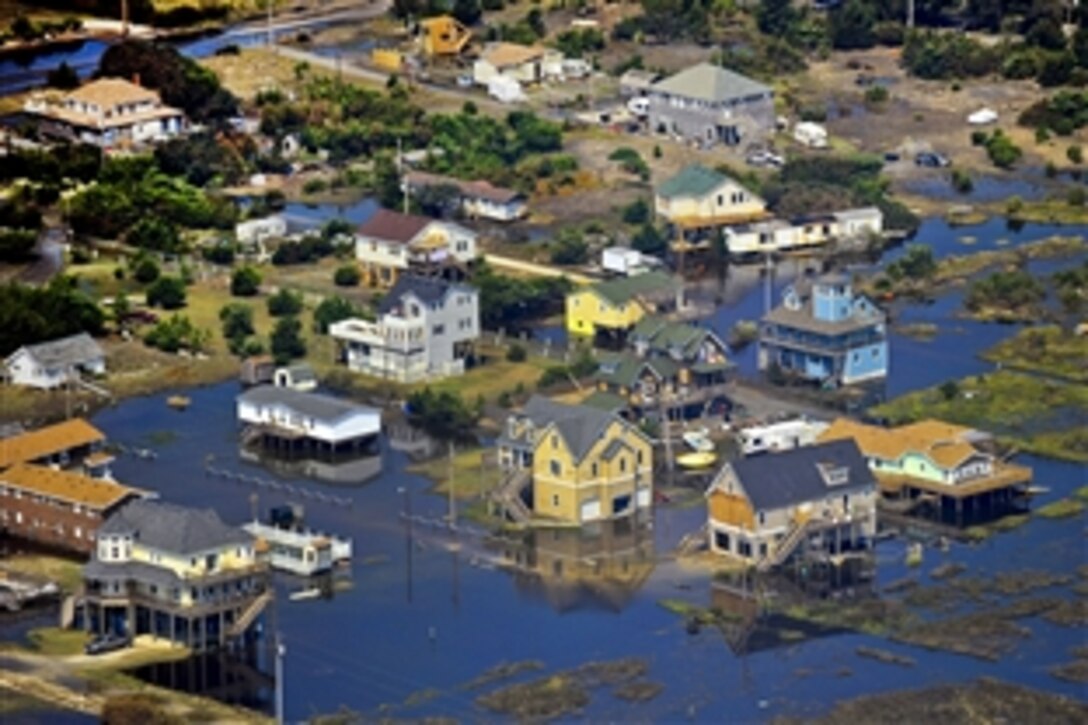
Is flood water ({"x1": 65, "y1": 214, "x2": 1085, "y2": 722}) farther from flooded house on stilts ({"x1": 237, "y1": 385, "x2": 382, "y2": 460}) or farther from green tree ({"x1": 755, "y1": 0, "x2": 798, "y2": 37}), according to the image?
green tree ({"x1": 755, "y1": 0, "x2": 798, "y2": 37})

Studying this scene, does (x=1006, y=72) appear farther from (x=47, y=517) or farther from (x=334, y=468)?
(x=47, y=517)

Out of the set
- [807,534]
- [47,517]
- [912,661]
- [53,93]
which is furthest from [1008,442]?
[53,93]

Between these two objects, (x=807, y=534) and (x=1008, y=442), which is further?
(x=1008, y=442)

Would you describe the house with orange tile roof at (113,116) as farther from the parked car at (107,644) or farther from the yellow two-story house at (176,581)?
the parked car at (107,644)

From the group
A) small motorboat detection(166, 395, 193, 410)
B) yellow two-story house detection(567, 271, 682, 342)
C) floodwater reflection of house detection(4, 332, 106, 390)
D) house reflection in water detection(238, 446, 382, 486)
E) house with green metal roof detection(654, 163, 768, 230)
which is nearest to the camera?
house reflection in water detection(238, 446, 382, 486)

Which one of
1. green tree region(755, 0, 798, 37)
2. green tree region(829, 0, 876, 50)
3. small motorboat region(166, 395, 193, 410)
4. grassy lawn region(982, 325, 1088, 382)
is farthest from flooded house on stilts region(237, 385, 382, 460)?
green tree region(755, 0, 798, 37)
